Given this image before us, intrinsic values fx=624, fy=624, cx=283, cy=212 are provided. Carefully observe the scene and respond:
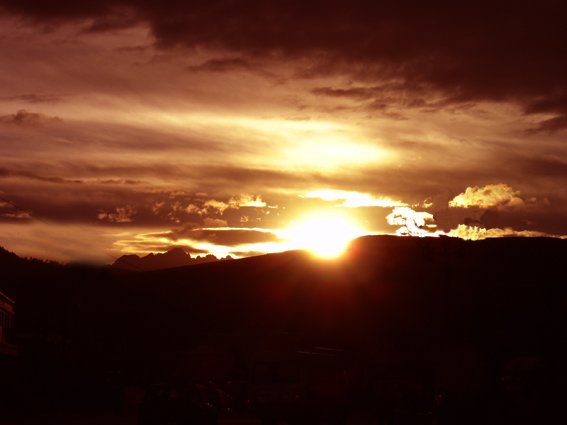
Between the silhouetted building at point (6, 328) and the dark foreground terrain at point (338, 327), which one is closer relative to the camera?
the dark foreground terrain at point (338, 327)

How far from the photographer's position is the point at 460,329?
219ft

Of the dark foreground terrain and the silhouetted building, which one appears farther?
the silhouetted building

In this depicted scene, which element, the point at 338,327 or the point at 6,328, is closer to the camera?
the point at 6,328

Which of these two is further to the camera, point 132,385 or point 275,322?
point 275,322

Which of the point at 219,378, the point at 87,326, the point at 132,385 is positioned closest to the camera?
the point at 219,378

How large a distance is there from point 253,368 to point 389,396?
4.76 m

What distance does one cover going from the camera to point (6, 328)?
52438 mm

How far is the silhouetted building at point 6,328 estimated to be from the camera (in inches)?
1843

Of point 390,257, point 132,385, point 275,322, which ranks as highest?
point 390,257

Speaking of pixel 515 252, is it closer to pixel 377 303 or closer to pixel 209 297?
pixel 377 303

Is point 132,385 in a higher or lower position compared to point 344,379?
lower

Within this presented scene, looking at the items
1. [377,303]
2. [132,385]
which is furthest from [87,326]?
[377,303]

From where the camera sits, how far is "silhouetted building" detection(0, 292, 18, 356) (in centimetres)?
4681

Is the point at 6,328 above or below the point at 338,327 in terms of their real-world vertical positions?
above
